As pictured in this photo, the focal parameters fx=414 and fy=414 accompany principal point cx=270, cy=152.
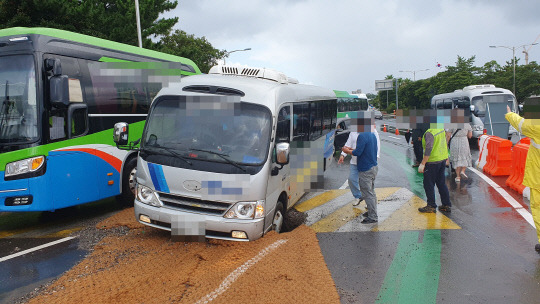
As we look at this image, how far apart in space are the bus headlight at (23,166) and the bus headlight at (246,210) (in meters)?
3.45

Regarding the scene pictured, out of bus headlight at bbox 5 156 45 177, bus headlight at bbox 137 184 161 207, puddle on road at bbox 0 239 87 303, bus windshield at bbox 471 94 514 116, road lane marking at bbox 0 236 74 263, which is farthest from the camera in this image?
bus windshield at bbox 471 94 514 116

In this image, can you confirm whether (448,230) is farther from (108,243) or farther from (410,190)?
(108,243)

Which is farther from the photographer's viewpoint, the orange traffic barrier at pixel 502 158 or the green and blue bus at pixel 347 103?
the green and blue bus at pixel 347 103

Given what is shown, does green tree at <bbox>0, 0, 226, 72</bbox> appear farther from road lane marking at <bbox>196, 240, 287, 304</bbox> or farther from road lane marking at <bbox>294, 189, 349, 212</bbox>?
road lane marking at <bbox>196, 240, 287, 304</bbox>

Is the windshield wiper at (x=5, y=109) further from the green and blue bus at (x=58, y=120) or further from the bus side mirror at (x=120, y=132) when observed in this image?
the bus side mirror at (x=120, y=132)

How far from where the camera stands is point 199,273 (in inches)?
189

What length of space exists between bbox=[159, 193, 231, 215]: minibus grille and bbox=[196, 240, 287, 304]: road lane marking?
27.9 inches

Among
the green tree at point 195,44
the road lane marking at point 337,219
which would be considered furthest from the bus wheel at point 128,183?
the green tree at point 195,44

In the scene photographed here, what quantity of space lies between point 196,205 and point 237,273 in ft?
3.50

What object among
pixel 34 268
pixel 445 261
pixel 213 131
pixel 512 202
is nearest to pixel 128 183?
pixel 34 268

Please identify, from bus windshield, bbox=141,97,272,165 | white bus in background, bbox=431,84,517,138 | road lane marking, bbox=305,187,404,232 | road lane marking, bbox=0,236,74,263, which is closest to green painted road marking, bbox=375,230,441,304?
road lane marking, bbox=305,187,404,232

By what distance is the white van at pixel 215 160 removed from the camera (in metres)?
5.25

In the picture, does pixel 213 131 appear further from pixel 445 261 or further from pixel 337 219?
pixel 445 261

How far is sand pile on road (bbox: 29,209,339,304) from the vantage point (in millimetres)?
4316
